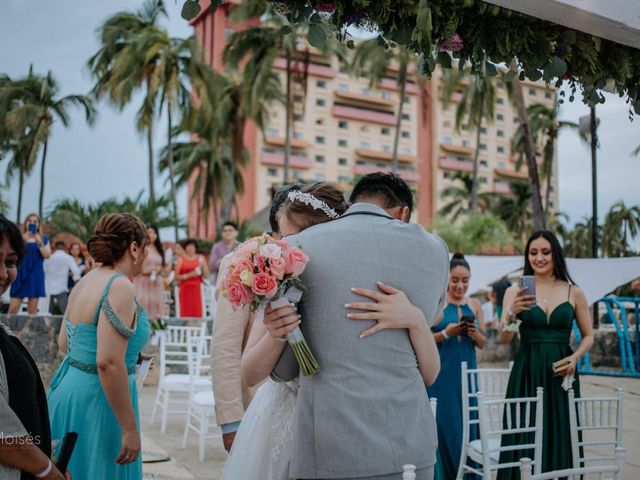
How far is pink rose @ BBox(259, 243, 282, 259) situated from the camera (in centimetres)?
175

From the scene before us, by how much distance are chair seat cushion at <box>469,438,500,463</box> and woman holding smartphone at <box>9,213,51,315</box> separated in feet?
25.0

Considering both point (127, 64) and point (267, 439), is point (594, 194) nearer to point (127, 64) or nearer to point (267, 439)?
point (267, 439)

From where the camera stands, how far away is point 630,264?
1069 centimetres

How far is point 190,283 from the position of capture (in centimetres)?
1045

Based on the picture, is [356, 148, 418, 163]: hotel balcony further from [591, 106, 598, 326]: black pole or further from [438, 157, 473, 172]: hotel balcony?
[591, 106, 598, 326]: black pole

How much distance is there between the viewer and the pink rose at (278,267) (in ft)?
5.65

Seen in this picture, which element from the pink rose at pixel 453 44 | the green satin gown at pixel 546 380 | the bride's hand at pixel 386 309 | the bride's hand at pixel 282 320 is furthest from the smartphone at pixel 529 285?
the bride's hand at pixel 282 320

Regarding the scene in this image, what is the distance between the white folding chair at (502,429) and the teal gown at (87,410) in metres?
2.05

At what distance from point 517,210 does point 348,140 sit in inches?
598

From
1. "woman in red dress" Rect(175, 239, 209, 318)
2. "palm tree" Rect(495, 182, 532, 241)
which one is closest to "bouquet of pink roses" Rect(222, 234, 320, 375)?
"woman in red dress" Rect(175, 239, 209, 318)

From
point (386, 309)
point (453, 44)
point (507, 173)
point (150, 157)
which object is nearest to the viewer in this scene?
point (386, 309)

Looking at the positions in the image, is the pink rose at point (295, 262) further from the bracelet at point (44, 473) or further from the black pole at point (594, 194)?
the black pole at point (594, 194)

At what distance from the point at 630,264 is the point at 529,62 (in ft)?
31.0

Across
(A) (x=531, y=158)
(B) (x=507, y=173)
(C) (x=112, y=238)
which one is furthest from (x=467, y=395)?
(B) (x=507, y=173)
